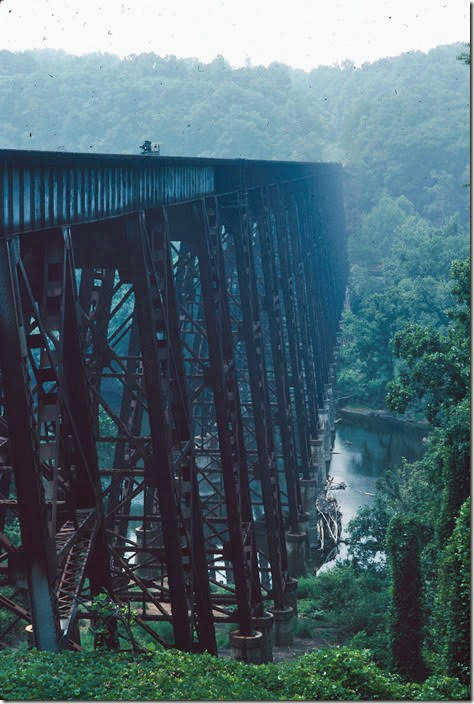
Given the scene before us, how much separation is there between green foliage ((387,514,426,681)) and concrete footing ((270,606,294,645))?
2.32 meters

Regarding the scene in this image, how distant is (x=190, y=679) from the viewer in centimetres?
922

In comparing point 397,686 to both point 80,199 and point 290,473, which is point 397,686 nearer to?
point 80,199

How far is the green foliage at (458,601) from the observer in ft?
50.2

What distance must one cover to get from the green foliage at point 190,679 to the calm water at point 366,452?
1969 cm

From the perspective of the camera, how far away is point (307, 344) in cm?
3105

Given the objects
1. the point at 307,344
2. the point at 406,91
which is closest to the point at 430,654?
the point at 307,344

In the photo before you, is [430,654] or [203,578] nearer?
[203,578]

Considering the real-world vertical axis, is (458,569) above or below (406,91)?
below

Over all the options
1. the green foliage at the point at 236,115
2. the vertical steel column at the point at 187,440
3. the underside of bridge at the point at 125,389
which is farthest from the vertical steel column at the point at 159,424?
the green foliage at the point at 236,115

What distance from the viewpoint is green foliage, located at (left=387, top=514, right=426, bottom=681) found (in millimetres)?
16938

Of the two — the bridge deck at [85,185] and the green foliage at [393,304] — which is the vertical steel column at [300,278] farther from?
the bridge deck at [85,185]

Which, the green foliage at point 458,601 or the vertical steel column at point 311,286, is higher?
the vertical steel column at point 311,286

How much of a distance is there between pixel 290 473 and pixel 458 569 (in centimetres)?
700

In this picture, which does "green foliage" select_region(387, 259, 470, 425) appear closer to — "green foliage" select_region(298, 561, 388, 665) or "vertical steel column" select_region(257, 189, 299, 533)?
"vertical steel column" select_region(257, 189, 299, 533)
